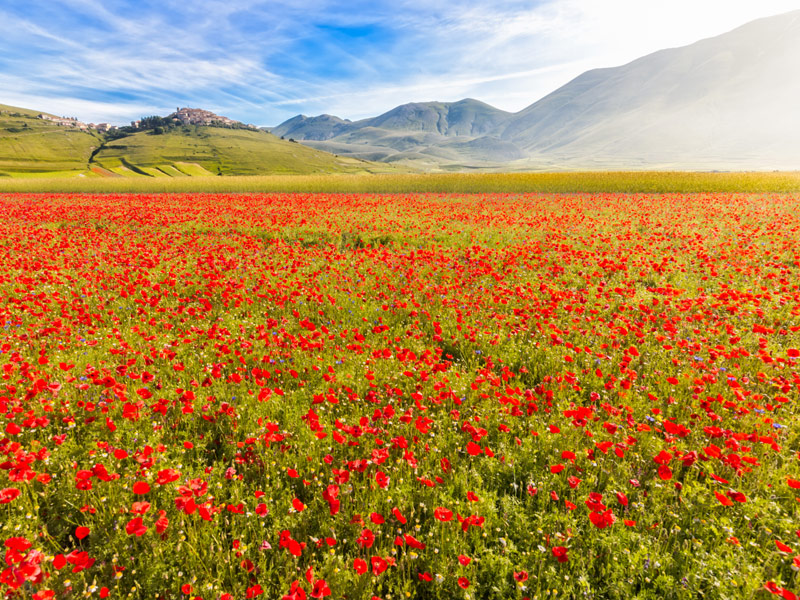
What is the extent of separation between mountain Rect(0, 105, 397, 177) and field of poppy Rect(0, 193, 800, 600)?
416 feet

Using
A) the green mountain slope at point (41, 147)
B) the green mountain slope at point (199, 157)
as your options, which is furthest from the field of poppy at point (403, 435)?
the green mountain slope at point (41, 147)

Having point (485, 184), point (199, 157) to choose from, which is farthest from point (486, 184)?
point (199, 157)

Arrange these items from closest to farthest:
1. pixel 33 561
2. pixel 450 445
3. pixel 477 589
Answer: pixel 33 561
pixel 477 589
pixel 450 445

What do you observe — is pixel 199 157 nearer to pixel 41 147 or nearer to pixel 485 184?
pixel 41 147

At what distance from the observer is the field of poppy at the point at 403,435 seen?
2.61 m

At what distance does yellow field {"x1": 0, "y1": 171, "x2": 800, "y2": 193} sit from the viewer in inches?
1136

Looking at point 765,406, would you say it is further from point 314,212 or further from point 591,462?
point 314,212

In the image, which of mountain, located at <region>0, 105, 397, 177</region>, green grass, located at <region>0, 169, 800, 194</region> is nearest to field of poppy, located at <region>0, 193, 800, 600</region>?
green grass, located at <region>0, 169, 800, 194</region>

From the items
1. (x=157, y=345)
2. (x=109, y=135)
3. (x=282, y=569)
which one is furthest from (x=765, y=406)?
(x=109, y=135)

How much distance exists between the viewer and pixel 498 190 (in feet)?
109

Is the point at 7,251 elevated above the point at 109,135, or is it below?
below

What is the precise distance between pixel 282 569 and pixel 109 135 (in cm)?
25853

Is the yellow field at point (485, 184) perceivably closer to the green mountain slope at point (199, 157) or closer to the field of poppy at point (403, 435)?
the field of poppy at point (403, 435)

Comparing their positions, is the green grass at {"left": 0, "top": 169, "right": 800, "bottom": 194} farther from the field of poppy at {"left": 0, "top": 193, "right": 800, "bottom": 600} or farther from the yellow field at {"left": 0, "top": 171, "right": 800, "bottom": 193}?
the field of poppy at {"left": 0, "top": 193, "right": 800, "bottom": 600}
